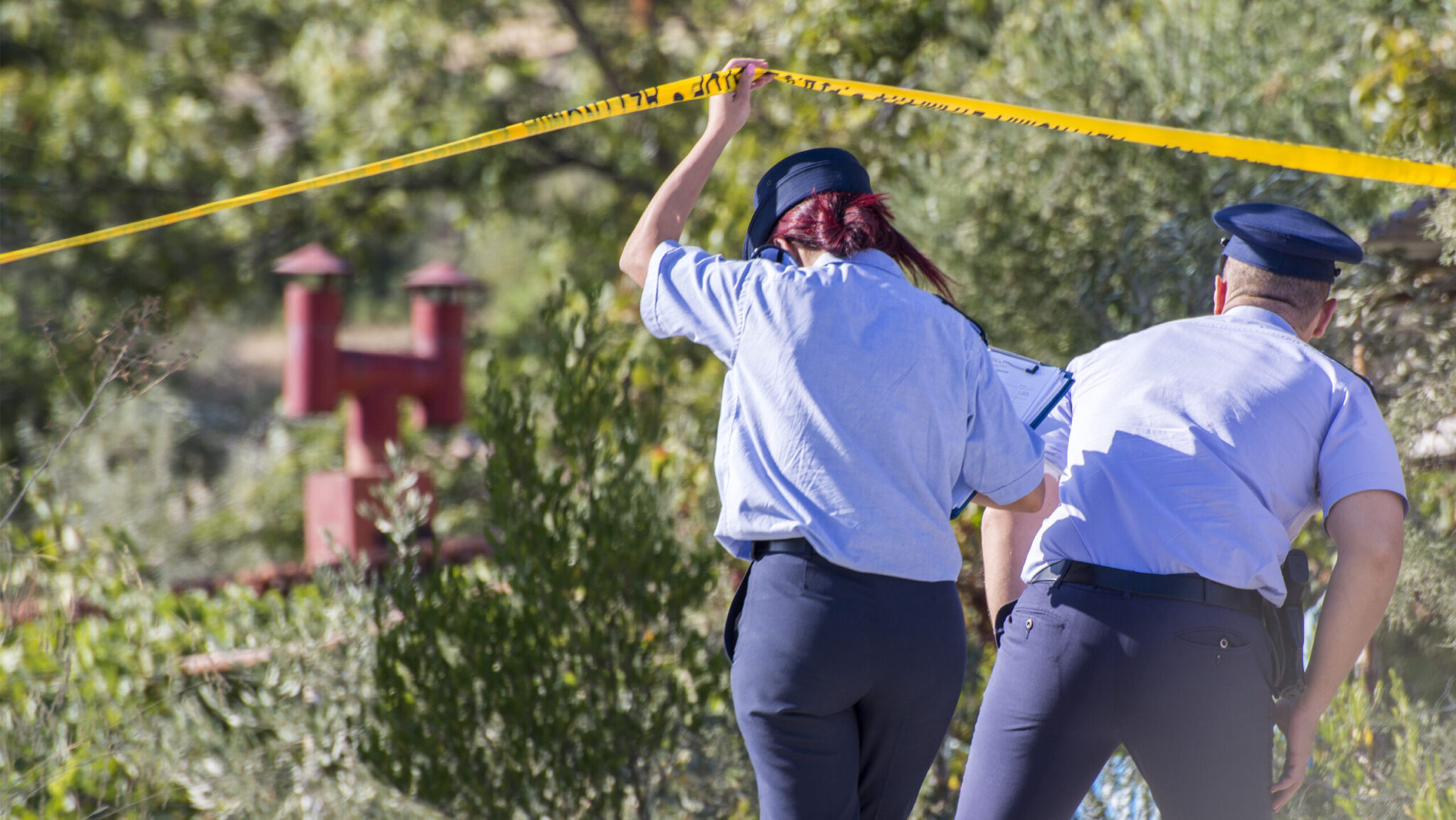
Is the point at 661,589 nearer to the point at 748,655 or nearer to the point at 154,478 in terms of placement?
the point at 748,655

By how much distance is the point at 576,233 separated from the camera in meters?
8.12

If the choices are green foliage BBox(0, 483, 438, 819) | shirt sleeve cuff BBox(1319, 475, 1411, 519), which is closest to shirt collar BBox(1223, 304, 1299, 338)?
shirt sleeve cuff BBox(1319, 475, 1411, 519)

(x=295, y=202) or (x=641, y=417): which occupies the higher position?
(x=295, y=202)

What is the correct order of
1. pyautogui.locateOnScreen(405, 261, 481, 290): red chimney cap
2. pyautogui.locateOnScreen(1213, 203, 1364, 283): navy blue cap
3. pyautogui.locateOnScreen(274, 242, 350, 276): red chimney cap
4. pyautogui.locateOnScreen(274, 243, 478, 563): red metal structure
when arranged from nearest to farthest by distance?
pyautogui.locateOnScreen(1213, 203, 1364, 283): navy blue cap → pyautogui.locateOnScreen(274, 243, 478, 563): red metal structure → pyautogui.locateOnScreen(274, 242, 350, 276): red chimney cap → pyautogui.locateOnScreen(405, 261, 481, 290): red chimney cap

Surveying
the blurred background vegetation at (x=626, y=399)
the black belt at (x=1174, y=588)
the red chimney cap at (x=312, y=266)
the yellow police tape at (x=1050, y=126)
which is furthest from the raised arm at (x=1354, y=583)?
the red chimney cap at (x=312, y=266)

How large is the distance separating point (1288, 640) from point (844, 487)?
2.78 feet

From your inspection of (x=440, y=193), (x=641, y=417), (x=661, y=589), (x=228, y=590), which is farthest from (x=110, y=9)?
(x=661, y=589)

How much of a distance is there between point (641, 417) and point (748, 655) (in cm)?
215

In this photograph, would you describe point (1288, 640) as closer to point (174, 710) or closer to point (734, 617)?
point (734, 617)

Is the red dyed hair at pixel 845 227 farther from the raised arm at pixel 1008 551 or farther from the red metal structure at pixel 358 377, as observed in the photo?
the red metal structure at pixel 358 377

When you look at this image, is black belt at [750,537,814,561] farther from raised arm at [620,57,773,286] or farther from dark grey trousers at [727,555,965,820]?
raised arm at [620,57,773,286]

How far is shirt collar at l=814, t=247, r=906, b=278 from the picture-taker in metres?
1.96

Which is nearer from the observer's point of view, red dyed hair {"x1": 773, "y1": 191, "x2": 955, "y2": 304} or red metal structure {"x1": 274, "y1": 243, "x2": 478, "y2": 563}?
red dyed hair {"x1": 773, "y1": 191, "x2": 955, "y2": 304}

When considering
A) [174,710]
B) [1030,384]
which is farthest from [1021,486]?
[174,710]
